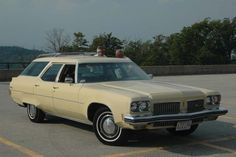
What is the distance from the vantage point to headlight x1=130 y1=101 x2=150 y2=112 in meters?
7.66

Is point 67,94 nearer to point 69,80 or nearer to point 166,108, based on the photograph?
point 69,80

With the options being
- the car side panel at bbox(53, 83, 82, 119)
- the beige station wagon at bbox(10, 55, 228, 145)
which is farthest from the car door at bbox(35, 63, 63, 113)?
the car side panel at bbox(53, 83, 82, 119)

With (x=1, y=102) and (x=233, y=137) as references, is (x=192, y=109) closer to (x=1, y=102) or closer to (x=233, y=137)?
(x=233, y=137)

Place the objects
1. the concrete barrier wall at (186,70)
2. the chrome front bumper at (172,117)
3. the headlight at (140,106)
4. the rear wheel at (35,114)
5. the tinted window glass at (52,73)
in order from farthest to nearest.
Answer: the concrete barrier wall at (186,70)
the rear wheel at (35,114)
the tinted window glass at (52,73)
the headlight at (140,106)
the chrome front bumper at (172,117)

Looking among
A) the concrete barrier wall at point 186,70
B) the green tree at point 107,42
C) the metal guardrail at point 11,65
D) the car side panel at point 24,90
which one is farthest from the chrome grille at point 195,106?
the green tree at point 107,42

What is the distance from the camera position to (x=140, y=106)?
25.2ft

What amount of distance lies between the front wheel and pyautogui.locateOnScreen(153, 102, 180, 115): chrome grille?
663mm

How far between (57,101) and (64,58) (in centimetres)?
104

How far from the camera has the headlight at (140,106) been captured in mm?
7664

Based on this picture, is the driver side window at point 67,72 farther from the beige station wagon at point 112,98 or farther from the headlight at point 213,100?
the headlight at point 213,100

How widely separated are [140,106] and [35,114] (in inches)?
144

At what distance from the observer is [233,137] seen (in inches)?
352

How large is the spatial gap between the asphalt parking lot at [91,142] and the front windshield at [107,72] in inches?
41.3

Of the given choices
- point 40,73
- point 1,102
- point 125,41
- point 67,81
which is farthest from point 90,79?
point 125,41
